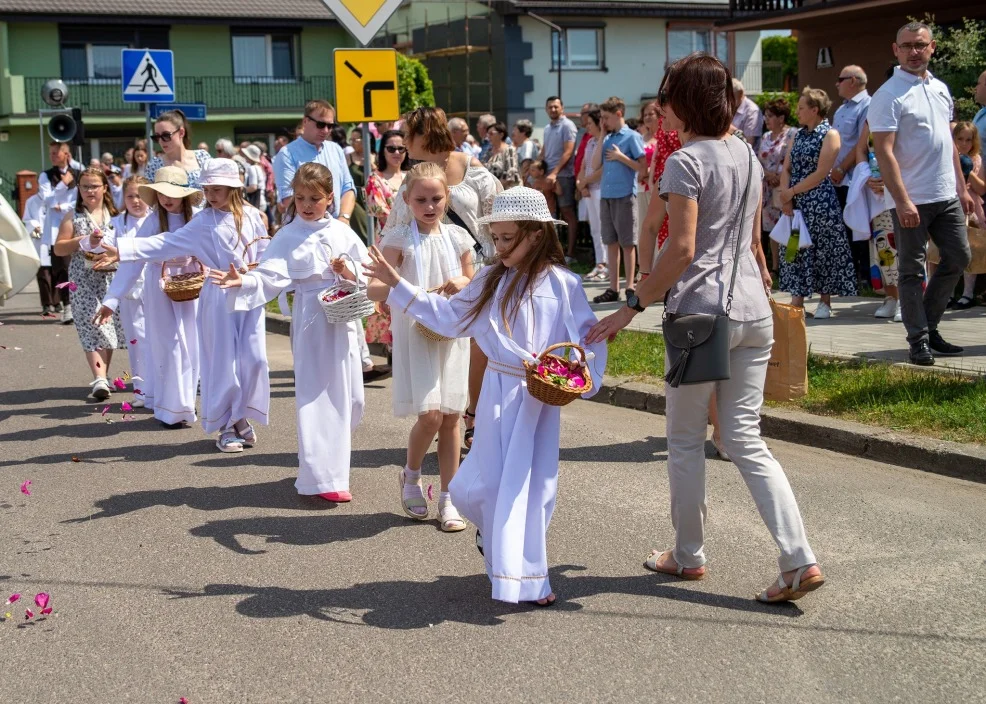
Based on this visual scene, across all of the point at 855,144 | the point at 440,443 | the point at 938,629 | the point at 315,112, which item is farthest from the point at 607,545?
the point at 855,144

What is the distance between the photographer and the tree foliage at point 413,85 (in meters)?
41.1

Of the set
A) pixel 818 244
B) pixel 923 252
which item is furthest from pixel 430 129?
pixel 818 244

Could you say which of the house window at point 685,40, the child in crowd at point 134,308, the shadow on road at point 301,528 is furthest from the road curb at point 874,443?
the house window at point 685,40

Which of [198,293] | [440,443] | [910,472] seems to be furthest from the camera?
[198,293]

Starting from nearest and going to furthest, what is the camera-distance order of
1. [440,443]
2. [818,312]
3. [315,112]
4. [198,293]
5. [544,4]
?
[440,443] < [198,293] < [315,112] < [818,312] < [544,4]

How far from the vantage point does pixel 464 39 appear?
151ft

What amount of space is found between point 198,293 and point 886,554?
15.3 ft

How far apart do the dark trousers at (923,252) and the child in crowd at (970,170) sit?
6.94 feet

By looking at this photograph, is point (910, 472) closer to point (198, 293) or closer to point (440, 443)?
point (440, 443)

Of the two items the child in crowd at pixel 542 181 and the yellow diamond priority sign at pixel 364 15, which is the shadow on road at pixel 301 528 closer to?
the yellow diamond priority sign at pixel 364 15

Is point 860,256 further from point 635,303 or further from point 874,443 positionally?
point 635,303

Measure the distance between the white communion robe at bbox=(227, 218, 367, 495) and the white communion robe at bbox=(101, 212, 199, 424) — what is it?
2128 mm

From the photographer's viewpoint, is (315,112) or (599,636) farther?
(315,112)

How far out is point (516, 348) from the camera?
492 centimetres
